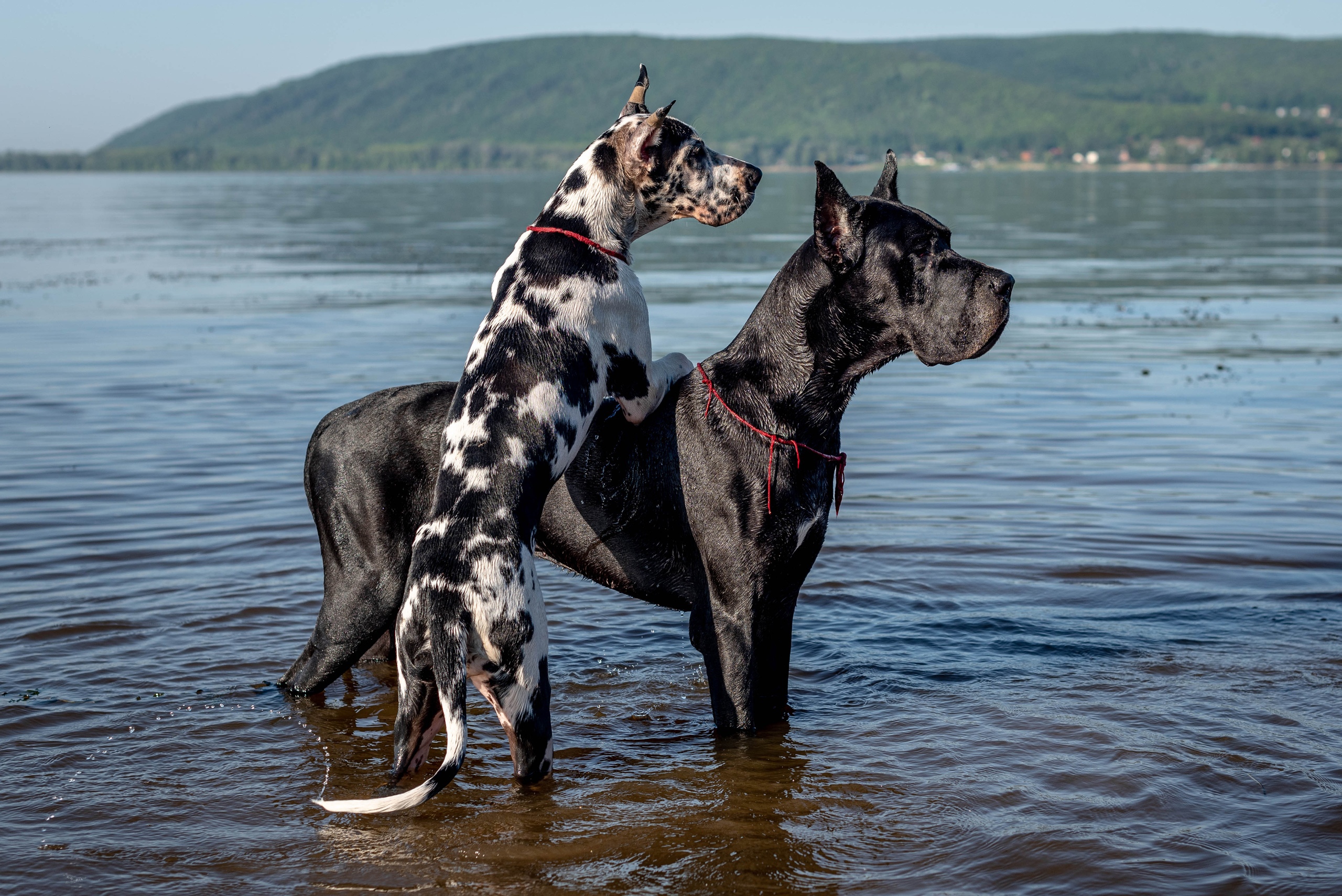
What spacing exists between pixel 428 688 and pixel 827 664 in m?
2.78

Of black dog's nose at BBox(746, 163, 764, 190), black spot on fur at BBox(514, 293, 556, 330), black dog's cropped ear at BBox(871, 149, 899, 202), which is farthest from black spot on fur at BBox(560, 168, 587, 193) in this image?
black dog's cropped ear at BBox(871, 149, 899, 202)

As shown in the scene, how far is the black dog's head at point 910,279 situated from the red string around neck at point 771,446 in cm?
59

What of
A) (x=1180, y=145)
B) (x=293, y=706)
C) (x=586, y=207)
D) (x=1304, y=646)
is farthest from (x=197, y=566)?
(x=1180, y=145)

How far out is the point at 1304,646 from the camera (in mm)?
6633

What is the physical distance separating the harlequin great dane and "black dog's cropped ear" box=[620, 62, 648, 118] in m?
1.07

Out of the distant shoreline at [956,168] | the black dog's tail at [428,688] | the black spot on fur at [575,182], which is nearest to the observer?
the black dog's tail at [428,688]

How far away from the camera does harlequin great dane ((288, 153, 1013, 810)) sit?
16.9ft

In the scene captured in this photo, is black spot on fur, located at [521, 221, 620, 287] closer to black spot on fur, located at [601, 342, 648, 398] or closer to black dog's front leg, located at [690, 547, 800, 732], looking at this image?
black spot on fur, located at [601, 342, 648, 398]

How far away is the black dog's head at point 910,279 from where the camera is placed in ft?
16.7

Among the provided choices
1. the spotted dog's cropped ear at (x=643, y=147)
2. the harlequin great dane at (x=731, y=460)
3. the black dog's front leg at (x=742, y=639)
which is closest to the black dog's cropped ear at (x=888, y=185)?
the harlequin great dane at (x=731, y=460)

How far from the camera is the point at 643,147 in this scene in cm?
529

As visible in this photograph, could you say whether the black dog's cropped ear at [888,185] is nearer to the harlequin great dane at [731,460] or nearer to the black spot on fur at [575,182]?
the harlequin great dane at [731,460]

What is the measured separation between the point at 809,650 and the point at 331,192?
9167 cm

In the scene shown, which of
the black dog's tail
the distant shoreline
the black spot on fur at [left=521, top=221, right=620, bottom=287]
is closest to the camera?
the black dog's tail
